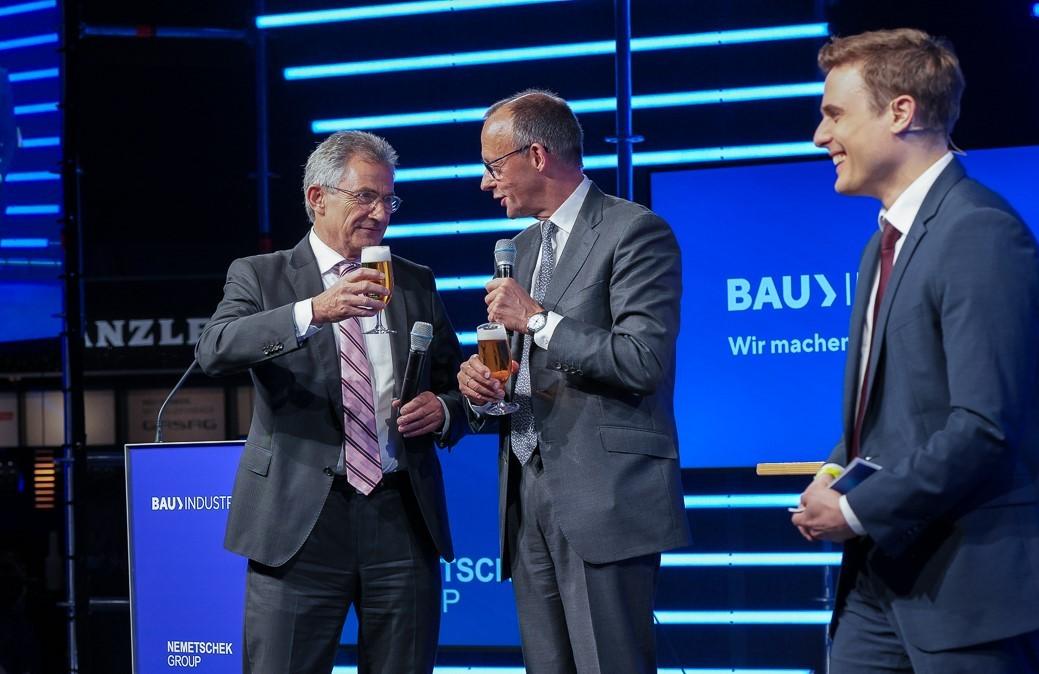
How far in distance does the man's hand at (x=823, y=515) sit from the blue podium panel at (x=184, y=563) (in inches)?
93.7

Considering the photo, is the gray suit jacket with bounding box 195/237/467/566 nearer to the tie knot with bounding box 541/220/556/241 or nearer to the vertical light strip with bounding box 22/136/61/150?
the tie knot with bounding box 541/220/556/241

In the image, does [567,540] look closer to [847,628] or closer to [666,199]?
[847,628]

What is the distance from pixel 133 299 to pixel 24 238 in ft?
14.4

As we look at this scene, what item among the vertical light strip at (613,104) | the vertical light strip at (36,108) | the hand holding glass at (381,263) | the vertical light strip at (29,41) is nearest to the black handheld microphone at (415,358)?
the hand holding glass at (381,263)

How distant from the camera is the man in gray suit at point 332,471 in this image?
9.30ft

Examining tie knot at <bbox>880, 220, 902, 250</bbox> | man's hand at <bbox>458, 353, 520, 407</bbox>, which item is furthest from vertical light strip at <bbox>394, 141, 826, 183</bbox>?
tie knot at <bbox>880, 220, 902, 250</bbox>

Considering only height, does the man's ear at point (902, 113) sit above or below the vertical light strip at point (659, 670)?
above

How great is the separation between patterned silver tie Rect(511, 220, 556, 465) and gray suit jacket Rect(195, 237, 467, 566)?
0.32 m

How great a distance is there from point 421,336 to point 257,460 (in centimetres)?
52

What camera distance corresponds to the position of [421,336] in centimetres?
283

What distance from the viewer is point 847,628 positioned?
6.61ft

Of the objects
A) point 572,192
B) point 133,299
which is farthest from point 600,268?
point 133,299

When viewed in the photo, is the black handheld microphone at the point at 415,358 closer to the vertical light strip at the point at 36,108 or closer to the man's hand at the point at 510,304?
the man's hand at the point at 510,304

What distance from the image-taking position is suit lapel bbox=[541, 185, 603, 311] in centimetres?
271
